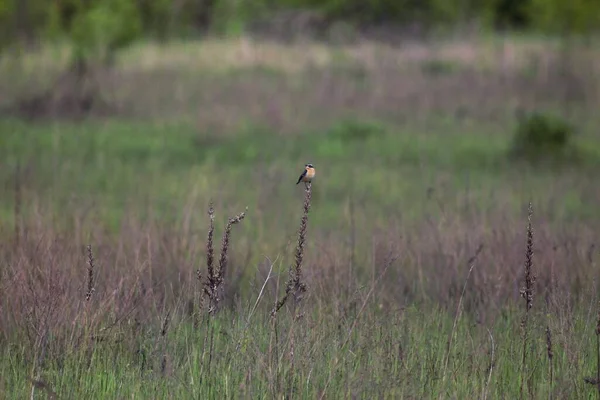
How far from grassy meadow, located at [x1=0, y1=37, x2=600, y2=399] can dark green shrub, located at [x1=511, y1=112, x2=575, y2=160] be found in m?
0.18

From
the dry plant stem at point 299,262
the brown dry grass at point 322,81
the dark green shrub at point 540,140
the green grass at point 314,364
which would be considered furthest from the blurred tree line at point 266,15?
the dry plant stem at point 299,262

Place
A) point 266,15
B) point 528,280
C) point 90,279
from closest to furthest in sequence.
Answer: point 528,280 < point 90,279 < point 266,15

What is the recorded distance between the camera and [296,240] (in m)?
6.60

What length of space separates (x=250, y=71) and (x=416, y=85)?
4.20m

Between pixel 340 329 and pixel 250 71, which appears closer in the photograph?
pixel 340 329

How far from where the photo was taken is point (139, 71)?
21.8 metres

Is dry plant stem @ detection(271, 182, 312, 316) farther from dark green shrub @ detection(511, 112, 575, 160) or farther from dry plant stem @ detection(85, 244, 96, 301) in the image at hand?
dark green shrub @ detection(511, 112, 575, 160)

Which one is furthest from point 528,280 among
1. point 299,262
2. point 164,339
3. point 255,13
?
point 255,13

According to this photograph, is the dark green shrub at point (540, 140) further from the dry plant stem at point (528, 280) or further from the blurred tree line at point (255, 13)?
the blurred tree line at point (255, 13)

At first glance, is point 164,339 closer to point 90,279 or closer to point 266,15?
point 90,279

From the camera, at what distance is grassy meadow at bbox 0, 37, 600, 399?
4168 millimetres

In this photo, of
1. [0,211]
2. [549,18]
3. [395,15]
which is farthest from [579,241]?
[395,15]

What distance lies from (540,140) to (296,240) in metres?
7.79

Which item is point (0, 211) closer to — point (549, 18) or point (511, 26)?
point (549, 18)
